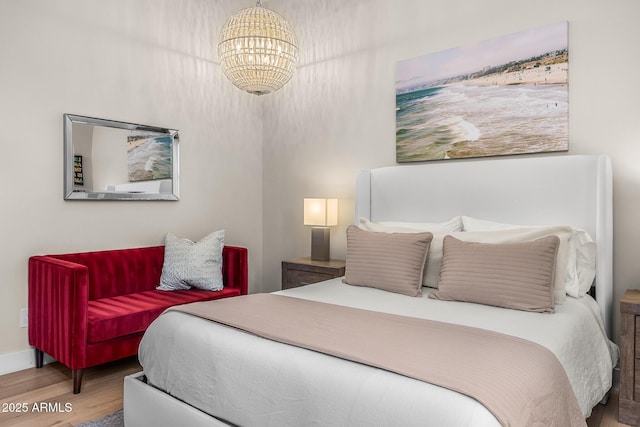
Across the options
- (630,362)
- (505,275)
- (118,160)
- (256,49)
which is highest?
(256,49)

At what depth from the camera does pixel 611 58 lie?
2529 millimetres

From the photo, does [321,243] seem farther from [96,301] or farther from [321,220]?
[96,301]

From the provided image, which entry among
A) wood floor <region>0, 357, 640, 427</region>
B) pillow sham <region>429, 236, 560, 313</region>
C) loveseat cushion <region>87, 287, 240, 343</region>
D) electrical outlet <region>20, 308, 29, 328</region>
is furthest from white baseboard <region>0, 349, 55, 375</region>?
pillow sham <region>429, 236, 560, 313</region>

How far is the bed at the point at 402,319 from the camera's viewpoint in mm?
1232

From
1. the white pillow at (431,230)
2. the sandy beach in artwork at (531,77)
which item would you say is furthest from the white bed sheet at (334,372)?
the sandy beach in artwork at (531,77)

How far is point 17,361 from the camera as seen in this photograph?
280 cm

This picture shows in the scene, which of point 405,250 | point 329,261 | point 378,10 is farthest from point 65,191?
point 378,10

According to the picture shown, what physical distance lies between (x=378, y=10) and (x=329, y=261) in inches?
82.5

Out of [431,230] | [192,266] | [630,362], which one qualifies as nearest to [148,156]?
[192,266]

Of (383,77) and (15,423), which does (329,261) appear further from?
(15,423)

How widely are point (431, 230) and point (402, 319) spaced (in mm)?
1172

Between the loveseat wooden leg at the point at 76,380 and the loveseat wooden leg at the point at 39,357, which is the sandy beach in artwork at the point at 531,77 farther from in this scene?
the loveseat wooden leg at the point at 39,357

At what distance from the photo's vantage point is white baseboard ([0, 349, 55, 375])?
2742 mm

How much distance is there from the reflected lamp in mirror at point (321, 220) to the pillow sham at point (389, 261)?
87 centimetres
